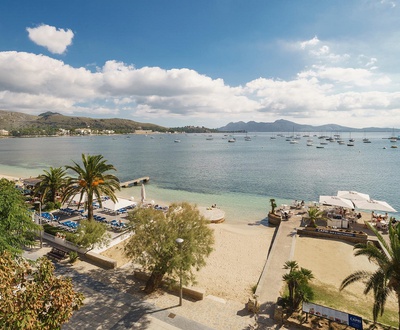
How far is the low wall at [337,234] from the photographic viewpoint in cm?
2348

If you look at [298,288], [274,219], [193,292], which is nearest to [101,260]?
[193,292]

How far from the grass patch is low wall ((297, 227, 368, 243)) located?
9631mm

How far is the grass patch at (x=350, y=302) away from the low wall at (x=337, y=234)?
9.63m

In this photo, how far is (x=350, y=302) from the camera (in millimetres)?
14109

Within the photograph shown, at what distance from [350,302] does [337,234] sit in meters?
11.2

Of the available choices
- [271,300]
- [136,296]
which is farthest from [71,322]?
[271,300]

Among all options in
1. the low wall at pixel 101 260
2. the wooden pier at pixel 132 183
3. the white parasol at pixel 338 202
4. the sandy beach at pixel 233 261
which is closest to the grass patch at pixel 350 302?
the sandy beach at pixel 233 261

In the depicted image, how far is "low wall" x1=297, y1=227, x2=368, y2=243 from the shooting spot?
23484mm

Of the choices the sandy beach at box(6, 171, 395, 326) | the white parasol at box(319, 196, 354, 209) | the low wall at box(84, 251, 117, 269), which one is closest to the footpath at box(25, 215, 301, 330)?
the sandy beach at box(6, 171, 395, 326)

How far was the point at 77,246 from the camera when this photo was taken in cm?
1823

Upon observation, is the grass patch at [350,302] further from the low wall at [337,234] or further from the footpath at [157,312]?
the low wall at [337,234]

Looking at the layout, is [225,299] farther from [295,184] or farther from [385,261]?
[295,184]

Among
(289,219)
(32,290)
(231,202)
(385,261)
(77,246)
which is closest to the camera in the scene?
(32,290)

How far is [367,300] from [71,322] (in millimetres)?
15536
